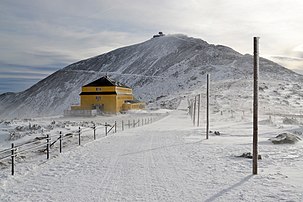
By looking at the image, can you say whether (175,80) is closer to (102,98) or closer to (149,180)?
(102,98)

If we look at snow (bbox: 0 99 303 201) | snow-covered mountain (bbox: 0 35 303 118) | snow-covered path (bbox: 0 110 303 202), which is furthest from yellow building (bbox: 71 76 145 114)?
snow-covered path (bbox: 0 110 303 202)

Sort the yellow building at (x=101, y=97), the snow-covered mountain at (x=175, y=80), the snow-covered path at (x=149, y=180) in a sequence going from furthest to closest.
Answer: the snow-covered mountain at (x=175, y=80) → the yellow building at (x=101, y=97) → the snow-covered path at (x=149, y=180)

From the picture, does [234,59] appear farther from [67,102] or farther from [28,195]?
[28,195]

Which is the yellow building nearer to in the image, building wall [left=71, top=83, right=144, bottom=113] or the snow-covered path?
building wall [left=71, top=83, right=144, bottom=113]

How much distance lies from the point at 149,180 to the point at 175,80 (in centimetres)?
12285

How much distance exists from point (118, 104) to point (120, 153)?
2048 inches

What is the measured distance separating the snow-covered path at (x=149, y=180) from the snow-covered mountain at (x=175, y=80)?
191 feet

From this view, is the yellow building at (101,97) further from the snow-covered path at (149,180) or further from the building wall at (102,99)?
the snow-covered path at (149,180)

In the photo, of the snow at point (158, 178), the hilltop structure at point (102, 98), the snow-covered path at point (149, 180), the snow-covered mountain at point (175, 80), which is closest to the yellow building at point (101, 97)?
the hilltop structure at point (102, 98)

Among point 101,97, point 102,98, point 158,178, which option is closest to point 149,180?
point 158,178

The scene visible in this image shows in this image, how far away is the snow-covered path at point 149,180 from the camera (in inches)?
310

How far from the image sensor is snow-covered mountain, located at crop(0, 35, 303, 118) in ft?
285

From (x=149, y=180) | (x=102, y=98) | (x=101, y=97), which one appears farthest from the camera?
(x=101, y=97)

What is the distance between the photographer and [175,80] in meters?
132
